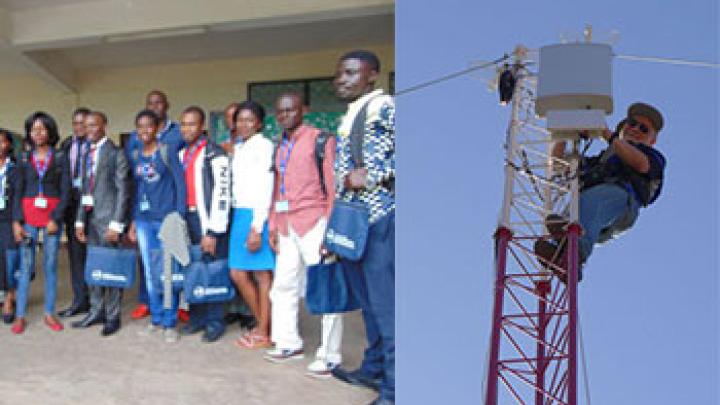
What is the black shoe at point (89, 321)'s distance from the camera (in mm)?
5071

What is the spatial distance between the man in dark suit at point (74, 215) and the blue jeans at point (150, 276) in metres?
0.68

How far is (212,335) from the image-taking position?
4.72 meters

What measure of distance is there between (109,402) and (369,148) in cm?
188

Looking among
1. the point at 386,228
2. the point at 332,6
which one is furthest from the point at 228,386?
the point at 332,6

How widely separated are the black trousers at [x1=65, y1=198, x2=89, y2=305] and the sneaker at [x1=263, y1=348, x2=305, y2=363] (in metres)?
2.02

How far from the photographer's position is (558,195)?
250 centimetres

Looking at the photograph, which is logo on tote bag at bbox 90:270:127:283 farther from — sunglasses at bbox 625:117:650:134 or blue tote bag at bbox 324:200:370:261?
sunglasses at bbox 625:117:650:134

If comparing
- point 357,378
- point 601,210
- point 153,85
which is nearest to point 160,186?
point 357,378

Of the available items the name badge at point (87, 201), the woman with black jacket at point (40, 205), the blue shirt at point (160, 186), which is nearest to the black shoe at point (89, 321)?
the woman with black jacket at point (40, 205)

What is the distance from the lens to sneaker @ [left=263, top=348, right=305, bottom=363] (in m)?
4.20

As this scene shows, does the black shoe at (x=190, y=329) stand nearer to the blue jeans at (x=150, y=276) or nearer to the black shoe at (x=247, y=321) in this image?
the blue jeans at (x=150, y=276)

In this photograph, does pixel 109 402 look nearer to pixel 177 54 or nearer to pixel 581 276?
pixel 581 276

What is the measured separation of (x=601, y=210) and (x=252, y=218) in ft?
8.31

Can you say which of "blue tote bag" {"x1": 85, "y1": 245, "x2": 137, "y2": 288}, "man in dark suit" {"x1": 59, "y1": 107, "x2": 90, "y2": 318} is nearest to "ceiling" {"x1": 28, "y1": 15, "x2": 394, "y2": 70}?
"man in dark suit" {"x1": 59, "y1": 107, "x2": 90, "y2": 318}
